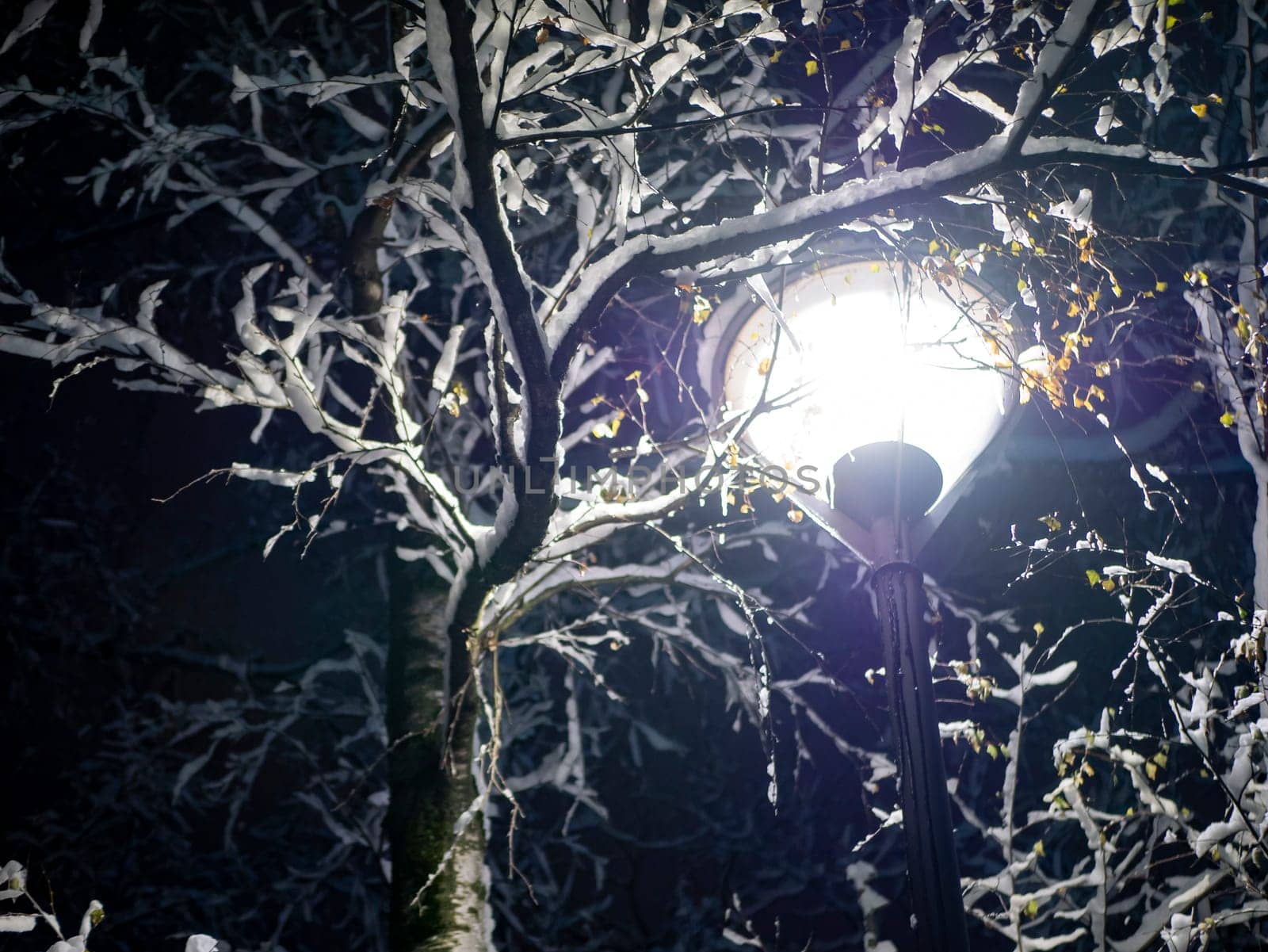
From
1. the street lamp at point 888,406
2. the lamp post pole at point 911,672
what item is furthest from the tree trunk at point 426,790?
the lamp post pole at point 911,672

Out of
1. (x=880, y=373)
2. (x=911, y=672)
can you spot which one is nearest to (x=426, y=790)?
(x=911, y=672)

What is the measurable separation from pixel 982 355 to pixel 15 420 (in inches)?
284

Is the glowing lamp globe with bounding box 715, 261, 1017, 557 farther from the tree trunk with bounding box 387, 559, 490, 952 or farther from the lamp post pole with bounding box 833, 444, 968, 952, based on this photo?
the tree trunk with bounding box 387, 559, 490, 952

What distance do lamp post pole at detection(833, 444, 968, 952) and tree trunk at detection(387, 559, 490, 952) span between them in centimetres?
206

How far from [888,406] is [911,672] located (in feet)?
1.80

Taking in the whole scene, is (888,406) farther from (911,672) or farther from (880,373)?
(911,672)

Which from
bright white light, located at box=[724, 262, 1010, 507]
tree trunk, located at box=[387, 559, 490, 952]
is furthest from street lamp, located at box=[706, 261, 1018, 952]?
tree trunk, located at box=[387, 559, 490, 952]

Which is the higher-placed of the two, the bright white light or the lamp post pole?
the bright white light

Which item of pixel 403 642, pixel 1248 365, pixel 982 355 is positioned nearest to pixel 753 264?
pixel 982 355

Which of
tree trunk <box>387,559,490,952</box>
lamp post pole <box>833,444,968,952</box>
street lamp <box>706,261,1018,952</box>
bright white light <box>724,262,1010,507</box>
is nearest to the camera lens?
lamp post pole <box>833,444,968,952</box>

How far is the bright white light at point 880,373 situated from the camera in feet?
6.22

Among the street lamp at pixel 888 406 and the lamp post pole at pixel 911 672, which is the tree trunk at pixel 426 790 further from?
the lamp post pole at pixel 911 672

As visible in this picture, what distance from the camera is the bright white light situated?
6.22 ft

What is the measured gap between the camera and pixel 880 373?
189 cm
